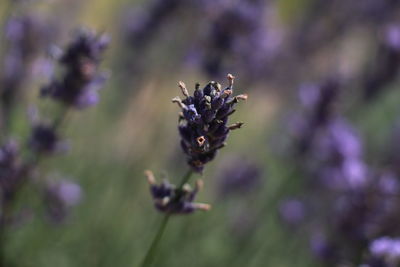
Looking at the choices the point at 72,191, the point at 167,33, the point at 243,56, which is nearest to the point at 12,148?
the point at 72,191

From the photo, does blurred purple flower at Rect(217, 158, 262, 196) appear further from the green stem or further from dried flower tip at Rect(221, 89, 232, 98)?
dried flower tip at Rect(221, 89, 232, 98)

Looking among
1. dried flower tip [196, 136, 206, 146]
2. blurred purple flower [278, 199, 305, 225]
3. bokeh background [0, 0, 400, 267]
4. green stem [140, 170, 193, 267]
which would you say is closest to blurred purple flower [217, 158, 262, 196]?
bokeh background [0, 0, 400, 267]

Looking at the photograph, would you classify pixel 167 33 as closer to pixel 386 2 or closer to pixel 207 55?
pixel 207 55

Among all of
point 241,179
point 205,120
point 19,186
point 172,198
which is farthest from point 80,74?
point 241,179

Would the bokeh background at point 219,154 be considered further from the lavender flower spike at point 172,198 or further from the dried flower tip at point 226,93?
the dried flower tip at point 226,93

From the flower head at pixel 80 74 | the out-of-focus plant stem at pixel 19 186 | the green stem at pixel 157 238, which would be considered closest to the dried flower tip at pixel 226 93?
the green stem at pixel 157 238
